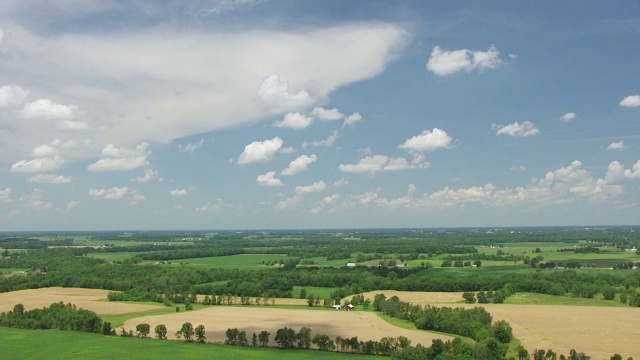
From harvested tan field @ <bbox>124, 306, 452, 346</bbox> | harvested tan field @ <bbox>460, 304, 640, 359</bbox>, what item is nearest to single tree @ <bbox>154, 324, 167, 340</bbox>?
harvested tan field @ <bbox>124, 306, 452, 346</bbox>

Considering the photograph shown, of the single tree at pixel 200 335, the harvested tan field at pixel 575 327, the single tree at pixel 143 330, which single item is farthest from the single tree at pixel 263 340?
the harvested tan field at pixel 575 327

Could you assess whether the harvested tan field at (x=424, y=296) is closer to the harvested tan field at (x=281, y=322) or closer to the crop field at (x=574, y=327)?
the crop field at (x=574, y=327)

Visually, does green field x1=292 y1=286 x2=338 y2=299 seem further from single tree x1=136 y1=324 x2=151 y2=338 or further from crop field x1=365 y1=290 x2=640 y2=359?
single tree x1=136 y1=324 x2=151 y2=338

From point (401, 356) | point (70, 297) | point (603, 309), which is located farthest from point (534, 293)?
point (70, 297)

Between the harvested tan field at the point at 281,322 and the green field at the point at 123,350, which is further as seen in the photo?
the harvested tan field at the point at 281,322

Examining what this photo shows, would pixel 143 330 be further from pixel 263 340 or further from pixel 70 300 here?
pixel 70 300

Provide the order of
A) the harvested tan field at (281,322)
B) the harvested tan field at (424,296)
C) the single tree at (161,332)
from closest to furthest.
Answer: the harvested tan field at (281,322) → the single tree at (161,332) → the harvested tan field at (424,296)

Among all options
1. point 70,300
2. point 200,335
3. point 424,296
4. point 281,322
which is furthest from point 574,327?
point 70,300
